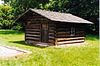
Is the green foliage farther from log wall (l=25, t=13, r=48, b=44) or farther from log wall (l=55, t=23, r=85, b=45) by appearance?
Answer: log wall (l=55, t=23, r=85, b=45)

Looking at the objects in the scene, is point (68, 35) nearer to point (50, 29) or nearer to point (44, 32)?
point (50, 29)

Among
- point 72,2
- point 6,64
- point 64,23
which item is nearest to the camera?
point 6,64

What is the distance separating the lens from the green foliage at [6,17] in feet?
183

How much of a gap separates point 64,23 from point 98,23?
62.1 feet

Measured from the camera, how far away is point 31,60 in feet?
43.0

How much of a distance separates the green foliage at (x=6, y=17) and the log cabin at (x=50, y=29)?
103ft

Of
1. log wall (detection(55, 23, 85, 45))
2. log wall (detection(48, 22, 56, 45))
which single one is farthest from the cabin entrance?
log wall (detection(55, 23, 85, 45))

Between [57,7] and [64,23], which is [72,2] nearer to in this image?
[57,7]

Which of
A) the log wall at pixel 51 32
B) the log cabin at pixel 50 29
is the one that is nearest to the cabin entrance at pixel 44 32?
the log cabin at pixel 50 29

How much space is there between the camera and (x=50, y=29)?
70.4 ft

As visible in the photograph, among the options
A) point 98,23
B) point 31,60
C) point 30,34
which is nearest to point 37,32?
point 30,34

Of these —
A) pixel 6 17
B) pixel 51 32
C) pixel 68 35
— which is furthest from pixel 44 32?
pixel 6 17

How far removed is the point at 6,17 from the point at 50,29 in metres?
37.3

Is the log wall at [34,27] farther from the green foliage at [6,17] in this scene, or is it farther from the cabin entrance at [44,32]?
the green foliage at [6,17]
